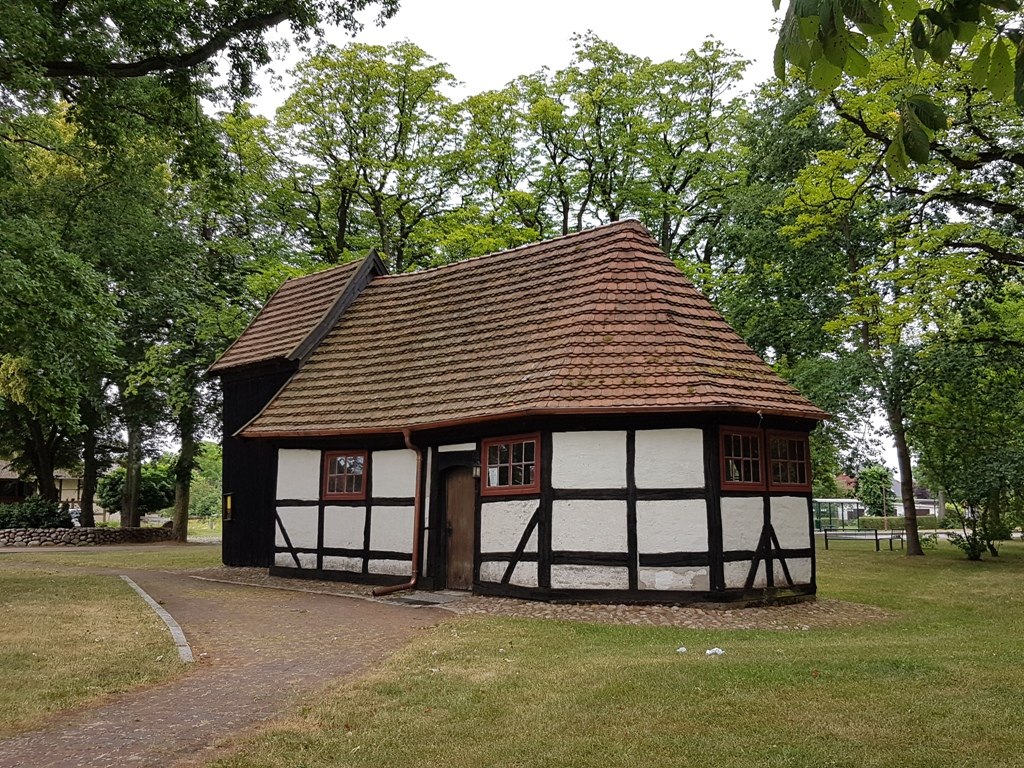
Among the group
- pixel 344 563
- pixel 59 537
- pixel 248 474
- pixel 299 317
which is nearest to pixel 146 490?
pixel 59 537

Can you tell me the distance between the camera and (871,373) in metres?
20.4

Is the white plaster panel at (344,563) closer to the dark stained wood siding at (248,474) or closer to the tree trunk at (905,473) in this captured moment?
the dark stained wood siding at (248,474)

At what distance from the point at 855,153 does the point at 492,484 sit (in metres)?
11.0

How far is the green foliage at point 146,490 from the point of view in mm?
37688

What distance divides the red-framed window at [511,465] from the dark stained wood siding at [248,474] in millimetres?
6308

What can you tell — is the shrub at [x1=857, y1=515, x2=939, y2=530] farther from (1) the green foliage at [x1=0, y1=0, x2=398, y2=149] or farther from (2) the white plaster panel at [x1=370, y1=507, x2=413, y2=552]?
(1) the green foliage at [x1=0, y1=0, x2=398, y2=149]

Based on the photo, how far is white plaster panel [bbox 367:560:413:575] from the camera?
49.3 ft

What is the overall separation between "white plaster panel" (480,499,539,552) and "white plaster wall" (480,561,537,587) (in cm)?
22

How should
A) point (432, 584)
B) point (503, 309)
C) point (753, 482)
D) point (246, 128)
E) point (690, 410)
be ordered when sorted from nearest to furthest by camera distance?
point (690, 410) < point (753, 482) < point (432, 584) < point (503, 309) < point (246, 128)

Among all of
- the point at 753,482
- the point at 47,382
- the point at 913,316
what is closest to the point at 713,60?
the point at 913,316

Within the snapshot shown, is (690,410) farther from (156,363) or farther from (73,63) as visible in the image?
(156,363)

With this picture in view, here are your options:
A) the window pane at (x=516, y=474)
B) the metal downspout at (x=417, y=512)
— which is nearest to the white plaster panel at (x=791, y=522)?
the window pane at (x=516, y=474)

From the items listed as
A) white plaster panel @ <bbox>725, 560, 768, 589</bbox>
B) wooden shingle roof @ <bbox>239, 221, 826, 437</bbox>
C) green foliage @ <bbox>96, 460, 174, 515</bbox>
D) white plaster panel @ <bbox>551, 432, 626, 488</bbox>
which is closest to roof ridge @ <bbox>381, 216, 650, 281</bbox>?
wooden shingle roof @ <bbox>239, 221, 826, 437</bbox>

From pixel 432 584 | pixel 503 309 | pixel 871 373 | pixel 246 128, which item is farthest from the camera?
pixel 246 128
